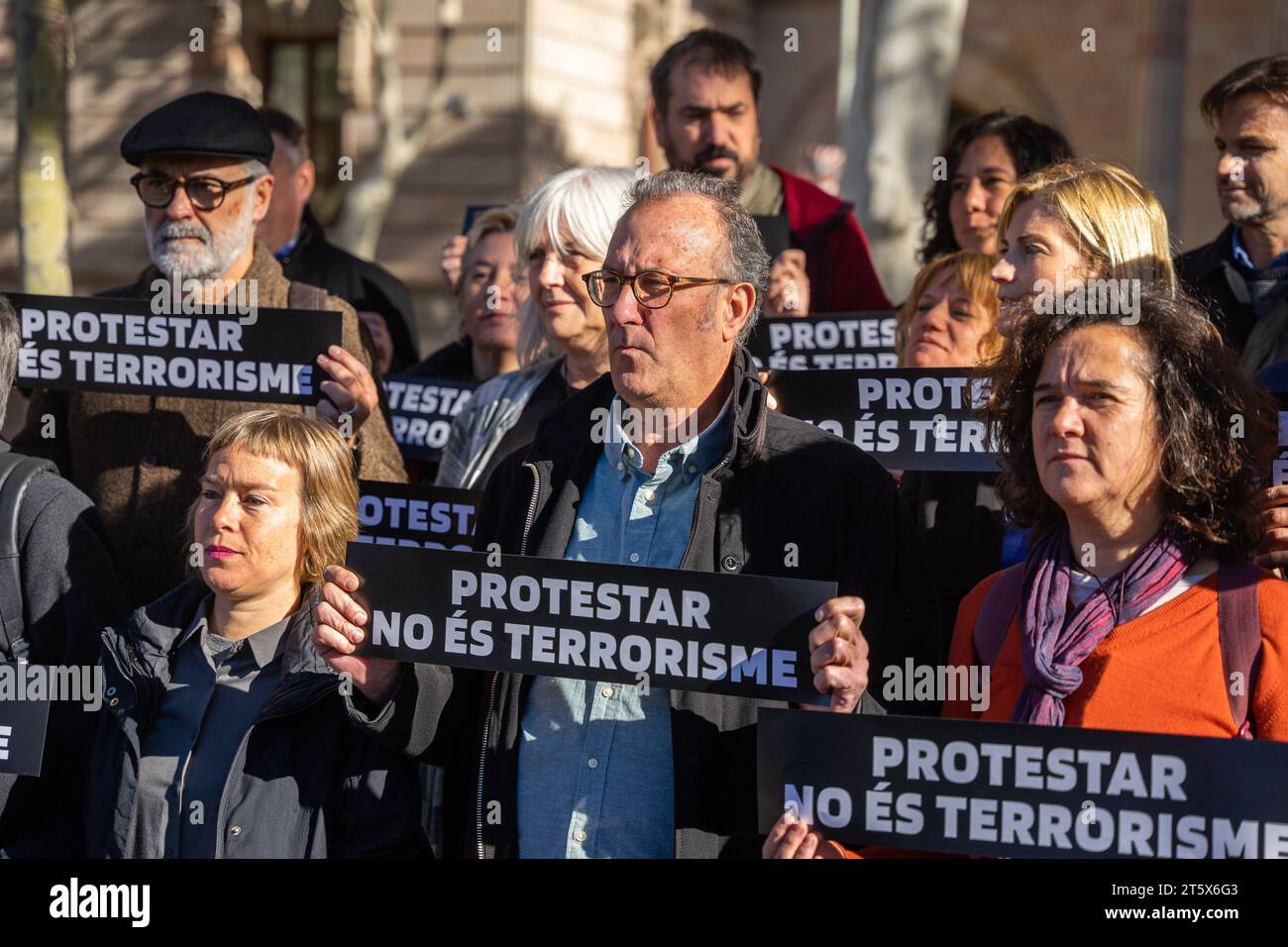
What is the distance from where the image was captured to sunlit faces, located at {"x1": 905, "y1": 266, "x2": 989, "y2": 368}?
16.0ft

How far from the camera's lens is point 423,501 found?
4594 millimetres

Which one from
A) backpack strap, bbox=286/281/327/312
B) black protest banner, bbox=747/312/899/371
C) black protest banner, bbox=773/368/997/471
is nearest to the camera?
black protest banner, bbox=773/368/997/471

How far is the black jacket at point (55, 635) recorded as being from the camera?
3.93 metres

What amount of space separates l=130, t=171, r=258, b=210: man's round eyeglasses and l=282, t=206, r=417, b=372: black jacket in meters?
1.66

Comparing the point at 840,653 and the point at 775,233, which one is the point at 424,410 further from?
the point at 840,653

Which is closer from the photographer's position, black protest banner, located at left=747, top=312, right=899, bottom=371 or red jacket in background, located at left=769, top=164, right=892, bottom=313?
black protest banner, located at left=747, top=312, right=899, bottom=371

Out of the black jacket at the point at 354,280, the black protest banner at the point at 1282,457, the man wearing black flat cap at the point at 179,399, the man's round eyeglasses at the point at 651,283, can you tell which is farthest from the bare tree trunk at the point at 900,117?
the man's round eyeglasses at the point at 651,283

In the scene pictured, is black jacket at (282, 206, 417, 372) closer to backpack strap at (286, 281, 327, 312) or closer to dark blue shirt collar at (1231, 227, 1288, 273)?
backpack strap at (286, 281, 327, 312)

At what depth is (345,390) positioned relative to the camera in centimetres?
461

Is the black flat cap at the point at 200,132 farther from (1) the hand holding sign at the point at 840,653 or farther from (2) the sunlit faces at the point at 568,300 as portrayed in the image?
(1) the hand holding sign at the point at 840,653

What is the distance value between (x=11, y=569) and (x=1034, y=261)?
8.59 ft

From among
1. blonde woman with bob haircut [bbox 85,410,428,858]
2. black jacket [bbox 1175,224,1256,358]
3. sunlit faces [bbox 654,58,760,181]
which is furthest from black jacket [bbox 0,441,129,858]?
black jacket [bbox 1175,224,1256,358]

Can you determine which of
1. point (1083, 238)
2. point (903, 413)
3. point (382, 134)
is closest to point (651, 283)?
point (903, 413)

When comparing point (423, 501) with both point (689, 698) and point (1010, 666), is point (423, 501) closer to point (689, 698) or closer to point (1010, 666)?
point (689, 698)
